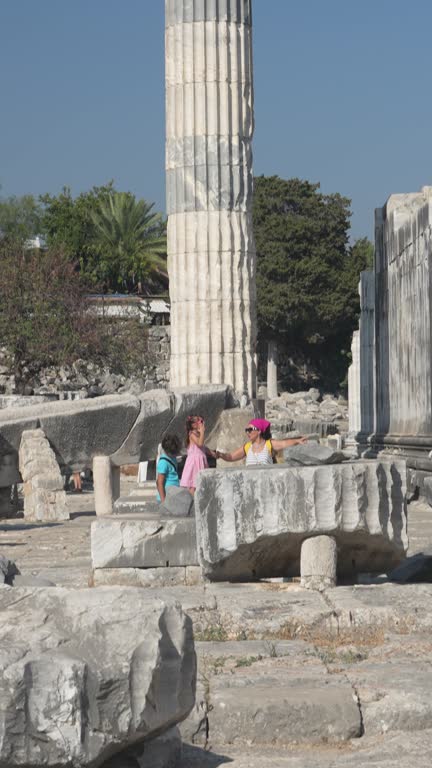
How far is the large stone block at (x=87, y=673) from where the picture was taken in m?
3.55

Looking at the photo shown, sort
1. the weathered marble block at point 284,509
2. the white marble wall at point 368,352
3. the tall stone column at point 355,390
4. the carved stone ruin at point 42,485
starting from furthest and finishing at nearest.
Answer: the tall stone column at point 355,390
the white marble wall at point 368,352
the carved stone ruin at point 42,485
the weathered marble block at point 284,509

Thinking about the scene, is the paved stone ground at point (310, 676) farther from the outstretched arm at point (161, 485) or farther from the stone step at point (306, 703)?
the outstretched arm at point (161, 485)

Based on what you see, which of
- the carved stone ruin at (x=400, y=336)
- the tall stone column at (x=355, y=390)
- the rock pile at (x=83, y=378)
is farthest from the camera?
the rock pile at (x=83, y=378)

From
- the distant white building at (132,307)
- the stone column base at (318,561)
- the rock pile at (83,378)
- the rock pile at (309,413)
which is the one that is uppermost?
the distant white building at (132,307)

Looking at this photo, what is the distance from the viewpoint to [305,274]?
59500 millimetres

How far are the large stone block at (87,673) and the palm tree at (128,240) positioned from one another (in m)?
61.5

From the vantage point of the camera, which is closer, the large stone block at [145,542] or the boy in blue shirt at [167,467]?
the large stone block at [145,542]

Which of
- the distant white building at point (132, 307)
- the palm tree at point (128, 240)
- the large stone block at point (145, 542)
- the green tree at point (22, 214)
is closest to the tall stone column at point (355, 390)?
the distant white building at point (132, 307)

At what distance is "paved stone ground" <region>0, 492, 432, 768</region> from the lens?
175 inches

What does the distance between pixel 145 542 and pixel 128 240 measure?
61.3m

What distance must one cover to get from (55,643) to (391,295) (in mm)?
13810

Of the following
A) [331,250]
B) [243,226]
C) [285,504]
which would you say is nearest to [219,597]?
[285,504]

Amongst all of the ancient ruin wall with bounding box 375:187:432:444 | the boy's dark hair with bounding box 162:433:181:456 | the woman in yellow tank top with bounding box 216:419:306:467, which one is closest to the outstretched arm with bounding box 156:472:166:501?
the boy's dark hair with bounding box 162:433:181:456

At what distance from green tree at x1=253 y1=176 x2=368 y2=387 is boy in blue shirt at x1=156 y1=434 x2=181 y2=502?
1892 inches
